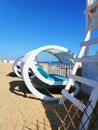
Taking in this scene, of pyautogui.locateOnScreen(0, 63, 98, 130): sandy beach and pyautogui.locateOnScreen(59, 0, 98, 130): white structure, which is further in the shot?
pyautogui.locateOnScreen(0, 63, 98, 130): sandy beach

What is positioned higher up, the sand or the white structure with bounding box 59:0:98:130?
the white structure with bounding box 59:0:98:130

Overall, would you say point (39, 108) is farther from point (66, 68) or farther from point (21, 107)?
Answer: point (66, 68)

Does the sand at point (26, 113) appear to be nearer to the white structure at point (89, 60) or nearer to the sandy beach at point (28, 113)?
the sandy beach at point (28, 113)

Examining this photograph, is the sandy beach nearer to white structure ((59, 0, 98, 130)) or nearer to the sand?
the sand

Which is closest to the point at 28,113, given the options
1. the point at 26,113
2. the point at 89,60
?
the point at 26,113

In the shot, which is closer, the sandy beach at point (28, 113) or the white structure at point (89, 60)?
the white structure at point (89, 60)

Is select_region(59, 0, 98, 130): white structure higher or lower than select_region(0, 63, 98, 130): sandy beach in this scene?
higher

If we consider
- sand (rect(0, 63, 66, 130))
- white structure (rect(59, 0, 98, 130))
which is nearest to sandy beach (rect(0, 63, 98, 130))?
sand (rect(0, 63, 66, 130))

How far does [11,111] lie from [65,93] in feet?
5.05

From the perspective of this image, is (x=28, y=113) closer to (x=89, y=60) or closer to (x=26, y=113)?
(x=26, y=113)

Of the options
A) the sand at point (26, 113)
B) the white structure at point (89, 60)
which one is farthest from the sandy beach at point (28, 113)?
the white structure at point (89, 60)

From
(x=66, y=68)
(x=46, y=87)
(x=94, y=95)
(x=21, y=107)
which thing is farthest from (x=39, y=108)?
(x=66, y=68)

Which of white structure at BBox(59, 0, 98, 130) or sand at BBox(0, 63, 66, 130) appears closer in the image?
white structure at BBox(59, 0, 98, 130)

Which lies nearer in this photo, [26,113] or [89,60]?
[89,60]
